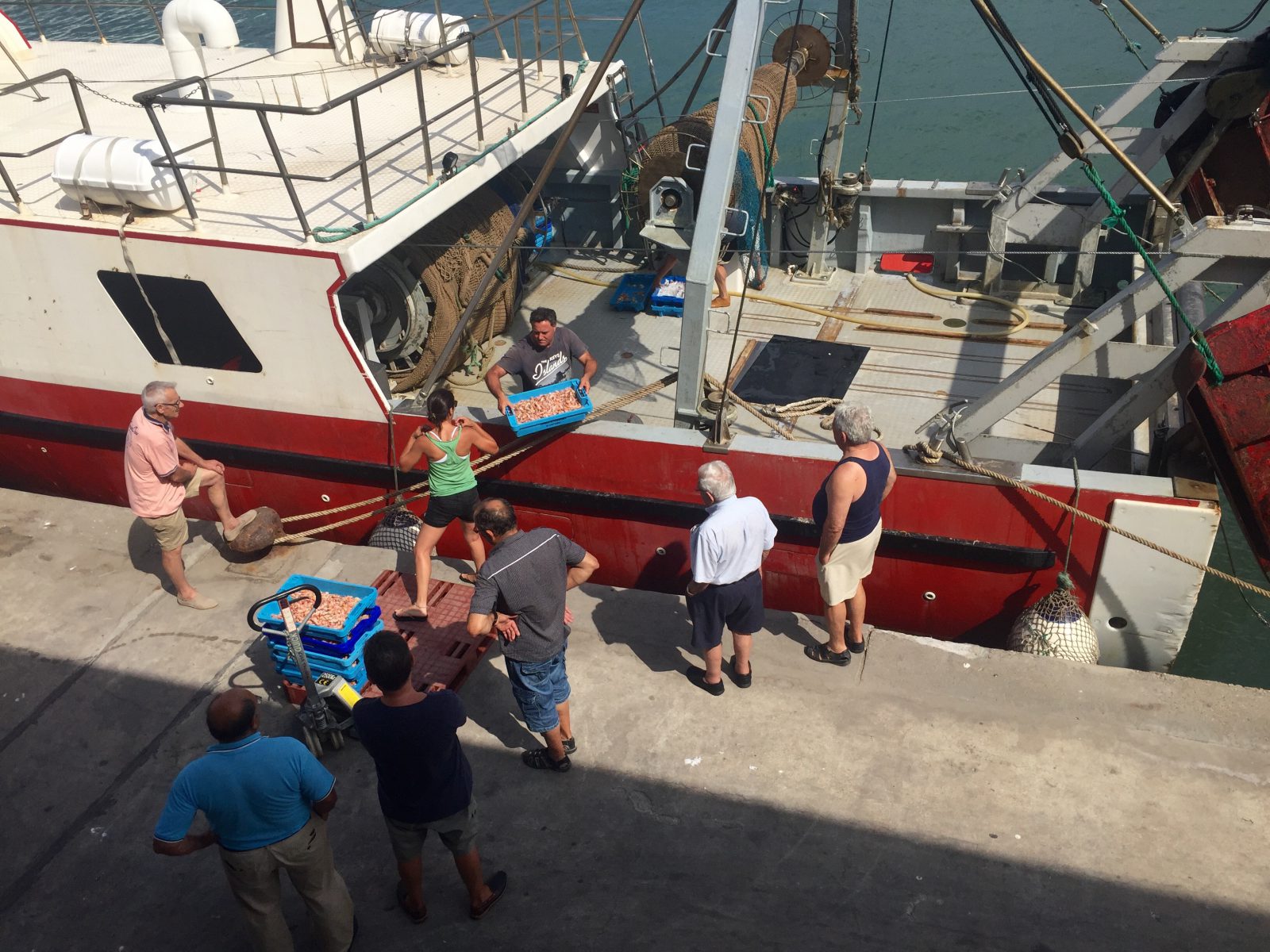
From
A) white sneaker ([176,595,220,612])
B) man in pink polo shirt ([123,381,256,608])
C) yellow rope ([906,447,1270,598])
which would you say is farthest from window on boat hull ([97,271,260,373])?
yellow rope ([906,447,1270,598])

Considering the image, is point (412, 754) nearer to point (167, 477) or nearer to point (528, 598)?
point (528, 598)

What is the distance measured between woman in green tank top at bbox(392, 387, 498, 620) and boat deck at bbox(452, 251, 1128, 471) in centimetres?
112

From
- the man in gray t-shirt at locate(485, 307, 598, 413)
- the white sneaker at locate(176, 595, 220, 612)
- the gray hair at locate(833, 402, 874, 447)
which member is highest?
the gray hair at locate(833, 402, 874, 447)

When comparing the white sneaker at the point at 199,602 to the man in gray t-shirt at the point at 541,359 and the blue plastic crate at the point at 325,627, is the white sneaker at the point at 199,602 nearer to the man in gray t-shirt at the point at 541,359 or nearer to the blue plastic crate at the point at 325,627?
the blue plastic crate at the point at 325,627

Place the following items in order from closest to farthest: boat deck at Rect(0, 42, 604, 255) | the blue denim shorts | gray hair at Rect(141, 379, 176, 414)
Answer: the blue denim shorts → gray hair at Rect(141, 379, 176, 414) → boat deck at Rect(0, 42, 604, 255)

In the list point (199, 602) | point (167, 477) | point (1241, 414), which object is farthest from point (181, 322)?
point (1241, 414)

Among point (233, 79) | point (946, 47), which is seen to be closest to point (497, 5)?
point (946, 47)

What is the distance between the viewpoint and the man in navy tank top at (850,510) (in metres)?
4.43

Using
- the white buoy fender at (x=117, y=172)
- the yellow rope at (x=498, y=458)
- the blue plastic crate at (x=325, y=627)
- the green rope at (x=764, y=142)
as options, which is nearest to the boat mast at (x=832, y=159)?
the green rope at (x=764, y=142)

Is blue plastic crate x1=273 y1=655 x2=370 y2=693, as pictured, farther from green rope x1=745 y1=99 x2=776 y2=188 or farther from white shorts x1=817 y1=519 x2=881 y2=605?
green rope x1=745 y1=99 x2=776 y2=188

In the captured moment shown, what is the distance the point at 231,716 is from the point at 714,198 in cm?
328

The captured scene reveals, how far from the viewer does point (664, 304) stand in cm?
744

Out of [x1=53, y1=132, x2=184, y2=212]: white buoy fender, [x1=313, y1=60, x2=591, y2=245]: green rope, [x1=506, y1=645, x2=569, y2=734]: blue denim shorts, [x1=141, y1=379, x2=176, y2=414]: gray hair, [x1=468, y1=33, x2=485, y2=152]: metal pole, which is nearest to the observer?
[x1=506, y1=645, x2=569, y2=734]: blue denim shorts

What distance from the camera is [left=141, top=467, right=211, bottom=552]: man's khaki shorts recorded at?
17.9 ft
